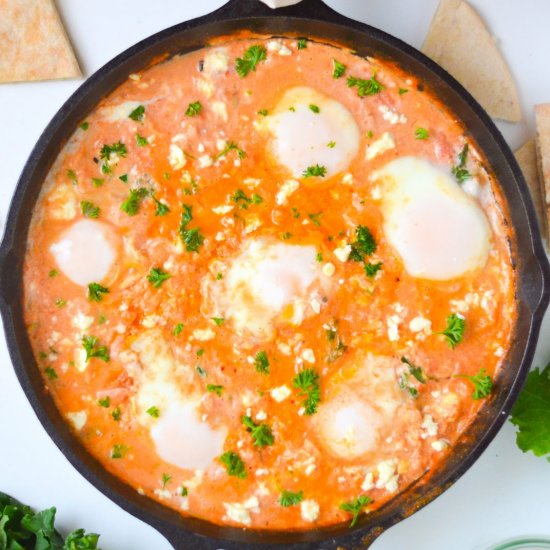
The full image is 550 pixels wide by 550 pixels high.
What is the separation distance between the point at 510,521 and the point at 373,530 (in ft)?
2.79

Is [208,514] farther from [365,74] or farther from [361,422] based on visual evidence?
[365,74]

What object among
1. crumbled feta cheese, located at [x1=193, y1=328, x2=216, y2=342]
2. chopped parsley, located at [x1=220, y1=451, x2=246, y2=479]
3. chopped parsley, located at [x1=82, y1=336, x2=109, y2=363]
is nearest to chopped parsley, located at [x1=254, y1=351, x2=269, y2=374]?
crumbled feta cheese, located at [x1=193, y1=328, x2=216, y2=342]

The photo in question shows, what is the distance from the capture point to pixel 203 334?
3.54 meters

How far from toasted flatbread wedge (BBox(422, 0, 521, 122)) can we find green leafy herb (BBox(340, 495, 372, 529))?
172 cm

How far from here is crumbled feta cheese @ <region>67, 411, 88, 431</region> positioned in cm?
359

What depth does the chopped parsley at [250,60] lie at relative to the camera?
138 inches

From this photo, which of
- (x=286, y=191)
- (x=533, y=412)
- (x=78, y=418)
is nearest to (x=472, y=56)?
(x=286, y=191)

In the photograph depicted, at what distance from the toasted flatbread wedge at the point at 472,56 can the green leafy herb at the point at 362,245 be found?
81cm

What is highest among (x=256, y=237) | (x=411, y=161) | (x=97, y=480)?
(x=411, y=161)

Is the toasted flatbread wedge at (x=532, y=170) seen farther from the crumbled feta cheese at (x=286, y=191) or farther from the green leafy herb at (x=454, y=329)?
the crumbled feta cheese at (x=286, y=191)

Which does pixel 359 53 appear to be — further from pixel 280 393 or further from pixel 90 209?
pixel 280 393

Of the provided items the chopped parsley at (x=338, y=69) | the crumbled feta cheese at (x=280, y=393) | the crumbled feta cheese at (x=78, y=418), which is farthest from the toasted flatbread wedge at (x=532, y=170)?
the crumbled feta cheese at (x=78, y=418)

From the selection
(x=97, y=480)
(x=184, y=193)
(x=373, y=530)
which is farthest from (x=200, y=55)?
(x=373, y=530)

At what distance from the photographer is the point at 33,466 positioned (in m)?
3.98
